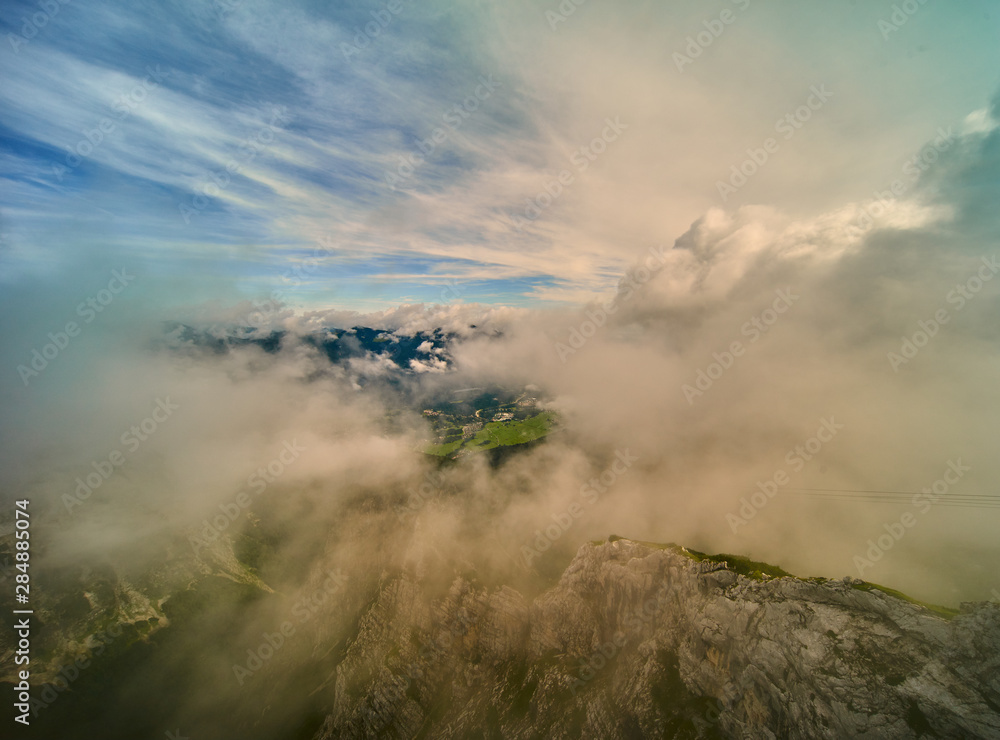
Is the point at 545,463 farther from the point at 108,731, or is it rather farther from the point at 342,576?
the point at 108,731

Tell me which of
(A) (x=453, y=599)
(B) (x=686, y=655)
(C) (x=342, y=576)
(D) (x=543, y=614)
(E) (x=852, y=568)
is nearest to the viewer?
(B) (x=686, y=655)

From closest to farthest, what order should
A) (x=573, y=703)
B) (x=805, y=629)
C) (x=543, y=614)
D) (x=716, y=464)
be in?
(x=805, y=629) → (x=573, y=703) → (x=543, y=614) → (x=716, y=464)

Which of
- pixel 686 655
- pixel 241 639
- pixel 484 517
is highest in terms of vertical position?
pixel 686 655

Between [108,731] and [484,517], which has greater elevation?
[484,517]

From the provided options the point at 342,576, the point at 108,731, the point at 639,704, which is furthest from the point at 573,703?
the point at 108,731

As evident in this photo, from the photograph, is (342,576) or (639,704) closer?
(639,704)

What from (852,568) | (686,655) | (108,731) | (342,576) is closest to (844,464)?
(852,568)

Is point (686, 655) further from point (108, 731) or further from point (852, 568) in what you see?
point (108, 731)
